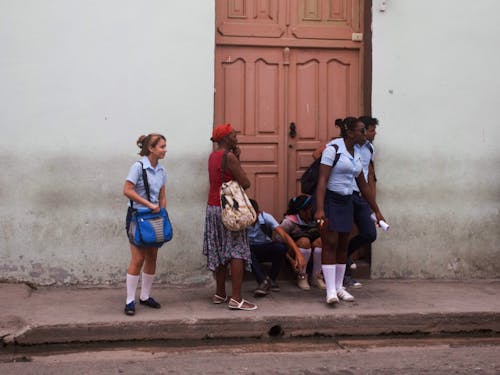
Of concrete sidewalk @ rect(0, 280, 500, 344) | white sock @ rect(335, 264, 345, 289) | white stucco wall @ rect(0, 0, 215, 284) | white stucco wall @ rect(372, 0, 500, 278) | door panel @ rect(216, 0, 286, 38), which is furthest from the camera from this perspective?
white stucco wall @ rect(372, 0, 500, 278)

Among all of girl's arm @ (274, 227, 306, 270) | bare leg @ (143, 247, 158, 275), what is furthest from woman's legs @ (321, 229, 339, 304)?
bare leg @ (143, 247, 158, 275)

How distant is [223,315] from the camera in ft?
22.7

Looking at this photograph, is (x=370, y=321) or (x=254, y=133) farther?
(x=254, y=133)

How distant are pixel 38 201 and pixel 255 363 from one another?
9.82ft

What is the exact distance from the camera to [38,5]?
7.86 meters

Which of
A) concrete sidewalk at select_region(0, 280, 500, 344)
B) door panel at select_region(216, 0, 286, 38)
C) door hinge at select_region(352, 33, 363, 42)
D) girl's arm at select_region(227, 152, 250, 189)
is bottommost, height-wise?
concrete sidewalk at select_region(0, 280, 500, 344)

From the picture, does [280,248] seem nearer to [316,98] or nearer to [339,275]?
[339,275]

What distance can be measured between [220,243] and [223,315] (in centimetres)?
65

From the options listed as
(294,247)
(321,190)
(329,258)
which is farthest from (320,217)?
(294,247)

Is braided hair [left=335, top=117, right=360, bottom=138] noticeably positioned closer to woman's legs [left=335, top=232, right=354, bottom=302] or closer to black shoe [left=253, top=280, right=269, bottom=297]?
woman's legs [left=335, top=232, right=354, bottom=302]

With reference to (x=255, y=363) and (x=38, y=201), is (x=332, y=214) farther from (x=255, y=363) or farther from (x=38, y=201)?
(x=38, y=201)

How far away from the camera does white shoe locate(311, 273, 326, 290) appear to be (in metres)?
8.18

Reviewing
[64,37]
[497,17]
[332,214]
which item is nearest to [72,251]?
[64,37]

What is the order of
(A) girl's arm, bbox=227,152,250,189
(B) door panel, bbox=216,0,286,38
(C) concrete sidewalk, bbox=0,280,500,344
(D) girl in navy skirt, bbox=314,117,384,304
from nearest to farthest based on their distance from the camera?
(C) concrete sidewalk, bbox=0,280,500,344
(A) girl's arm, bbox=227,152,250,189
(D) girl in navy skirt, bbox=314,117,384,304
(B) door panel, bbox=216,0,286,38
